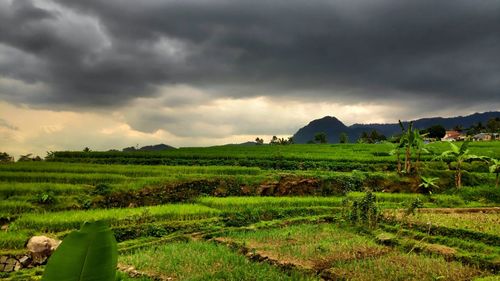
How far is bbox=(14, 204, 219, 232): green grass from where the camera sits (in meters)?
11.6

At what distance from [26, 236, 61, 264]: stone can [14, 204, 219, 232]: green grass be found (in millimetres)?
1380

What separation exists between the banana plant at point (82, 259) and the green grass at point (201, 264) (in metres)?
5.42

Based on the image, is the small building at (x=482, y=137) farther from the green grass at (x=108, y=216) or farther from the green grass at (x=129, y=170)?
the green grass at (x=108, y=216)

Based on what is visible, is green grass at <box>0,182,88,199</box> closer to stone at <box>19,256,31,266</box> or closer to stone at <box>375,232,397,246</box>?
stone at <box>19,256,31,266</box>

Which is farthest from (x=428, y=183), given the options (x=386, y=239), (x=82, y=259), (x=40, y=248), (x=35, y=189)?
(x=82, y=259)

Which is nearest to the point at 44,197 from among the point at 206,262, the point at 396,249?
the point at 206,262

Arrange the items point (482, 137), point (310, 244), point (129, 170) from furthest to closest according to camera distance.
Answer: point (482, 137)
point (129, 170)
point (310, 244)

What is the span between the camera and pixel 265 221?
548 inches

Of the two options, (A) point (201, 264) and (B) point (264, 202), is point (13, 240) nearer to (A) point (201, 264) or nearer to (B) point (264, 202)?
(A) point (201, 264)

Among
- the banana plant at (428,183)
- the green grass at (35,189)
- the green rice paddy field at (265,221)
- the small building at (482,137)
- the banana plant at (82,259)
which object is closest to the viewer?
the banana plant at (82,259)

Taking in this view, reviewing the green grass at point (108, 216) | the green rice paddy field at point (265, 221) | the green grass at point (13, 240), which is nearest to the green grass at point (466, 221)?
the green rice paddy field at point (265, 221)

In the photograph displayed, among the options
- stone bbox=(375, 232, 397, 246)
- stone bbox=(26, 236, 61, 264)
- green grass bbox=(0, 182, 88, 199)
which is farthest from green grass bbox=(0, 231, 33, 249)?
stone bbox=(375, 232, 397, 246)

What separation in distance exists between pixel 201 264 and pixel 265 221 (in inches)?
224

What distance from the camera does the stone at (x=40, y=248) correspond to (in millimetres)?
9672
